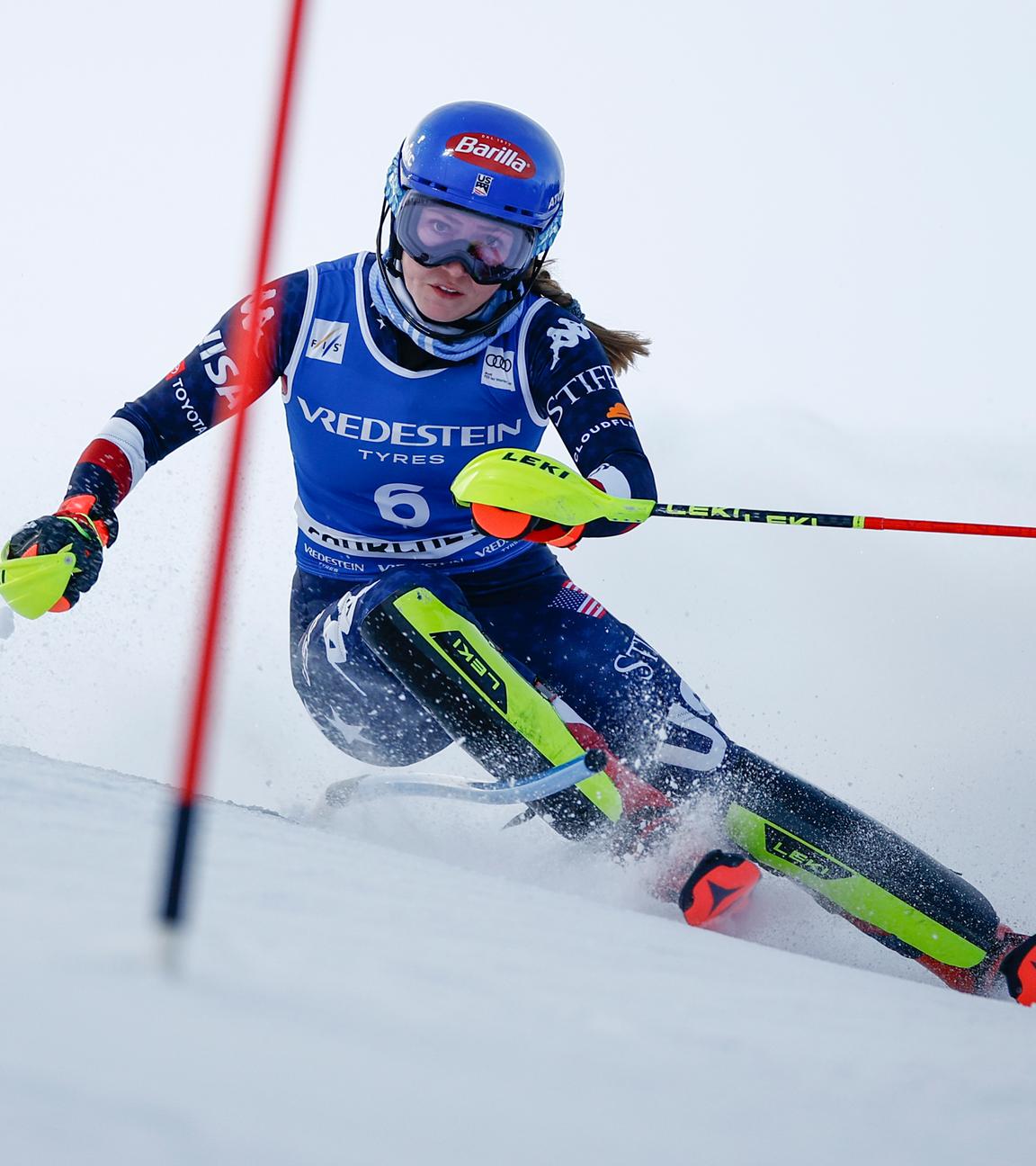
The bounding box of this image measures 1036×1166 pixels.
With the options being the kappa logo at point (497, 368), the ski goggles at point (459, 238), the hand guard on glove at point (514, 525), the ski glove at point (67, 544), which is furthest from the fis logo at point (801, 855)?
the ski glove at point (67, 544)

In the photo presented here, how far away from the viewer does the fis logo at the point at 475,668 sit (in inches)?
75.9

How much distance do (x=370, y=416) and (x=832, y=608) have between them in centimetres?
324

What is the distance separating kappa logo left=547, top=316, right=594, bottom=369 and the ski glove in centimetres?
90

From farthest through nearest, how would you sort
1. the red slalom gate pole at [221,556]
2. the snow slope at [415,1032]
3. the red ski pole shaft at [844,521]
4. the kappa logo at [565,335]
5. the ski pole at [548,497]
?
the kappa logo at [565,335], the red ski pole shaft at [844,521], the ski pole at [548,497], the red slalom gate pole at [221,556], the snow slope at [415,1032]

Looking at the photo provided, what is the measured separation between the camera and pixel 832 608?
5.01 meters

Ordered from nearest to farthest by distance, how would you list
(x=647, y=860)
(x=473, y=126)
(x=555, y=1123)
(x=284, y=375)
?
1. (x=555, y=1123)
2. (x=647, y=860)
3. (x=473, y=126)
4. (x=284, y=375)

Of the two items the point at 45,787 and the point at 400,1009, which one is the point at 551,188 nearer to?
the point at 45,787

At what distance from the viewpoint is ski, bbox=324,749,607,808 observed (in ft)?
6.27

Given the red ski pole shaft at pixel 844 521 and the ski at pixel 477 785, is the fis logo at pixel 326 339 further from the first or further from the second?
the ski at pixel 477 785

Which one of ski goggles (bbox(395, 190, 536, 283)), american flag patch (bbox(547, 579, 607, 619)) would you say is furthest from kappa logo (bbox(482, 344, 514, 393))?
american flag patch (bbox(547, 579, 607, 619))

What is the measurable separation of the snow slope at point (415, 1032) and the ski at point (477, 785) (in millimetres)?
481

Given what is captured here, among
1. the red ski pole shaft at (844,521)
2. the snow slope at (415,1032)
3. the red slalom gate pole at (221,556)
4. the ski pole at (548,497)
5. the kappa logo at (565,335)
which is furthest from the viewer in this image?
the kappa logo at (565,335)

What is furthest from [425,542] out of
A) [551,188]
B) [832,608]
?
[832,608]

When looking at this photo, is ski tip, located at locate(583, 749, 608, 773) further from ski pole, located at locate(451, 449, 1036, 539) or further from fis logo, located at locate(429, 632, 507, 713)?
ski pole, located at locate(451, 449, 1036, 539)
